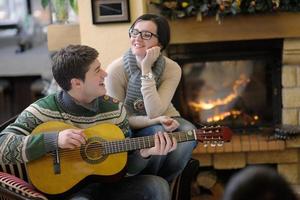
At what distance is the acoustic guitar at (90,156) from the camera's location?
1.78m

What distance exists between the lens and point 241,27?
300 centimetres

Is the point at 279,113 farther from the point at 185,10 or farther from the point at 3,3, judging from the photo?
the point at 3,3

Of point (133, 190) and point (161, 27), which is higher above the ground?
point (161, 27)

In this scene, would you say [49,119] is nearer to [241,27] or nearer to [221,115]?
[241,27]

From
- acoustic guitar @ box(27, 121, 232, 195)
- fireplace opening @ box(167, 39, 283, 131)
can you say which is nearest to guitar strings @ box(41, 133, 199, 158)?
acoustic guitar @ box(27, 121, 232, 195)

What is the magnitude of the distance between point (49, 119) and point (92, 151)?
0.19 metres

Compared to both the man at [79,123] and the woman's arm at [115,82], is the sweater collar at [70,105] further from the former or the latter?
the woman's arm at [115,82]

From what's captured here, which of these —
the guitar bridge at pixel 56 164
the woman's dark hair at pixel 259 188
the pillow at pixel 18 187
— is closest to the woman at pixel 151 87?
the guitar bridge at pixel 56 164

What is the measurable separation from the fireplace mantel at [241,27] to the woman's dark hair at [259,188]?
232 cm

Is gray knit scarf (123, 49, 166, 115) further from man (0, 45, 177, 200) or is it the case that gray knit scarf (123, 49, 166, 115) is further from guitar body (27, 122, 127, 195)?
guitar body (27, 122, 127, 195)

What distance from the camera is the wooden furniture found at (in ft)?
10.1

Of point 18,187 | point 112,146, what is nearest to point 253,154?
point 112,146

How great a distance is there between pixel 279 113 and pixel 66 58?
1725 mm

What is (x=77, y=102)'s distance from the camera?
1.88 meters
